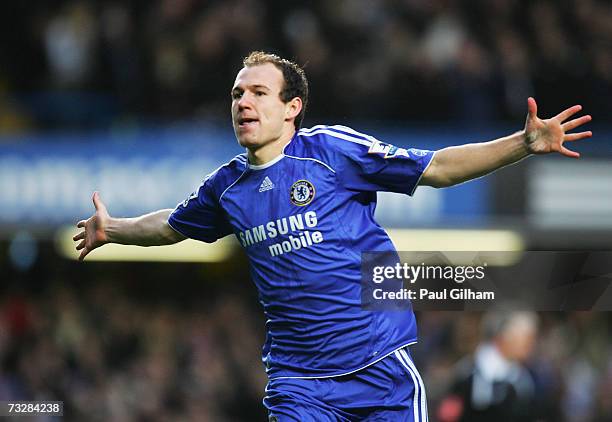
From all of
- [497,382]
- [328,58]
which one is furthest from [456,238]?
[497,382]

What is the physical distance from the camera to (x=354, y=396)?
5930 millimetres

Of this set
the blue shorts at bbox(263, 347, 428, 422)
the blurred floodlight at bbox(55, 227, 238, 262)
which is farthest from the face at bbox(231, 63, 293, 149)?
the blurred floodlight at bbox(55, 227, 238, 262)

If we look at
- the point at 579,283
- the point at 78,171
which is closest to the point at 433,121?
the point at 78,171

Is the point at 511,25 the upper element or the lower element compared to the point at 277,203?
upper

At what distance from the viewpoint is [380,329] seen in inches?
236

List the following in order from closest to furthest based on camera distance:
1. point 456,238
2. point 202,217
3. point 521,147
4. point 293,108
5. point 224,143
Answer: point 521,147 < point 293,108 < point 202,217 < point 456,238 < point 224,143

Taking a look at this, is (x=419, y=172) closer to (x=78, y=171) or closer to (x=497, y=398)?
(x=497, y=398)

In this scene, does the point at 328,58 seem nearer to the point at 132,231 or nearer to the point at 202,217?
the point at 132,231

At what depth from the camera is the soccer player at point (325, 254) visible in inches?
233

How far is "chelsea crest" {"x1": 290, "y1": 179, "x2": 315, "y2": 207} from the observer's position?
19.6 ft

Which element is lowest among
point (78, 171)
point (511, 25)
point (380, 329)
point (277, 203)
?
point (380, 329)

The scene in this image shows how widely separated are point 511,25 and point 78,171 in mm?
5547

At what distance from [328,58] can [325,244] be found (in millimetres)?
9006

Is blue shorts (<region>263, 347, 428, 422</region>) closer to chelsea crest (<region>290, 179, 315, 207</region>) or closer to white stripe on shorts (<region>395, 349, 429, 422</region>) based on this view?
white stripe on shorts (<region>395, 349, 429, 422</region>)
